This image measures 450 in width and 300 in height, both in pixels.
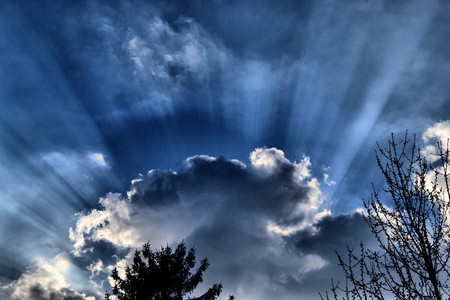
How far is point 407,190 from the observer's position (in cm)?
598

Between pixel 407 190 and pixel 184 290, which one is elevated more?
pixel 184 290

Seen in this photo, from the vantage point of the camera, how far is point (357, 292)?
5848 mm

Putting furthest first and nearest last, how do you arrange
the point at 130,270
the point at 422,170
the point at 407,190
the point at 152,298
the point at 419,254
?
1. the point at 130,270
2. the point at 152,298
3. the point at 422,170
4. the point at 407,190
5. the point at 419,254

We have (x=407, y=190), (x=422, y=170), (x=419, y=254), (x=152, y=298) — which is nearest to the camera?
(x=419, y=254)

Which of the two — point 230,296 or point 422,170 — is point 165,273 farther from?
point 422,170

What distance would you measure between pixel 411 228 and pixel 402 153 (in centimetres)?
170

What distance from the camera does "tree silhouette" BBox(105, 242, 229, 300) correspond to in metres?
16.9

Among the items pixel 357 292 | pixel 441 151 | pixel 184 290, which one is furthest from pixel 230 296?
pixel 441 151

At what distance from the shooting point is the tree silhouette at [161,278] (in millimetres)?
16891

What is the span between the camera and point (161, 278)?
1723 centimetres

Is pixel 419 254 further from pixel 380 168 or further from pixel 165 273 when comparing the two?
pixel 165 273

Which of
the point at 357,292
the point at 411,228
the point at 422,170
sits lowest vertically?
the point at 357,292

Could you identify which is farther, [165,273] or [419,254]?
[165,273]

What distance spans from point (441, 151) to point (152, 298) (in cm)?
1561
